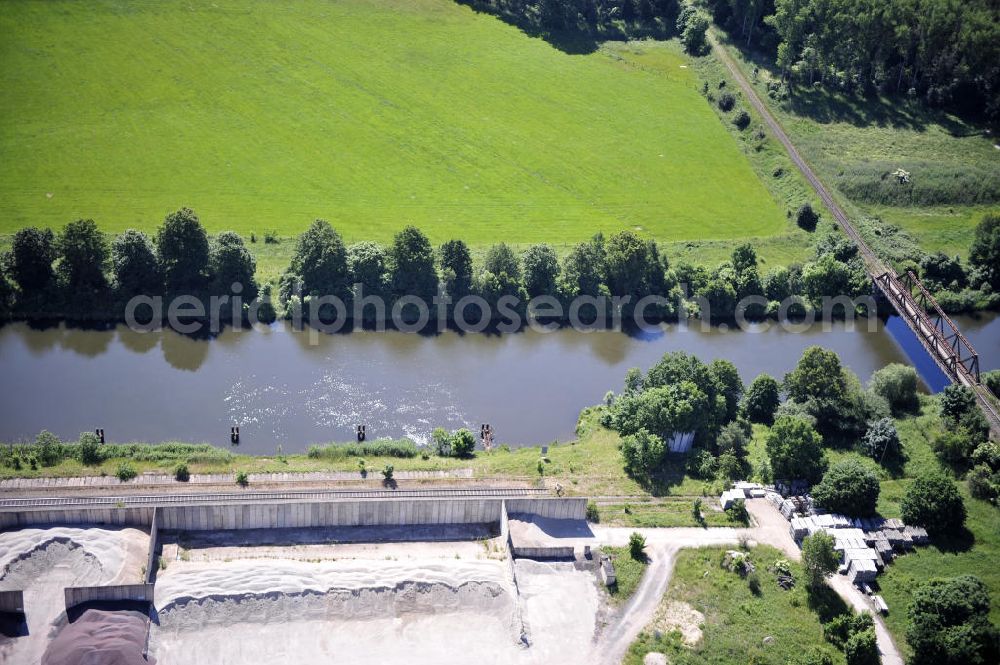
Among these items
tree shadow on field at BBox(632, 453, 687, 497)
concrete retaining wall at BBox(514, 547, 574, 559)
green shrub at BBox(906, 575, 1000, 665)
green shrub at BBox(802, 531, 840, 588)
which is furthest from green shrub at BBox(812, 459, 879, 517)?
concrete retaining wall at BBox(514, 547, 574, 559)

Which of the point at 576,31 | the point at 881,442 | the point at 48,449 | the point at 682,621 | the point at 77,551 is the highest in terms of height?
the point at 576,31

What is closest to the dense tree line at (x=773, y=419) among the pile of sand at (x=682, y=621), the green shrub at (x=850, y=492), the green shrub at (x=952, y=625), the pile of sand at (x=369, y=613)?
the green shrub at (x=850, y=492)

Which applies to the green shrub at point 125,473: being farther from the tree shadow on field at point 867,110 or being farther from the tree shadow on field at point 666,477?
the tree shadow on field at point 867,110

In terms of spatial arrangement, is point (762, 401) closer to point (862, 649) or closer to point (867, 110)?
point (862, 649)

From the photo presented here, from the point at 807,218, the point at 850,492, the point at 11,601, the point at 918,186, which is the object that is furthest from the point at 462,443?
the point at 918,186

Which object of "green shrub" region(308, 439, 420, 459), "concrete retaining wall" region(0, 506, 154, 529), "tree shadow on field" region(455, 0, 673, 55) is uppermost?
"tree shadow on field" region(455, 0, 673, 55)

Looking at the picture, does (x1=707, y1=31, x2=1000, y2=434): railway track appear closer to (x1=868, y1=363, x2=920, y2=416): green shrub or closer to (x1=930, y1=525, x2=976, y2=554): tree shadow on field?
(x1=868, y1=363, x2=920, y2=416): green shrub

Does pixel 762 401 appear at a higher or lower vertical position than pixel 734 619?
higher
